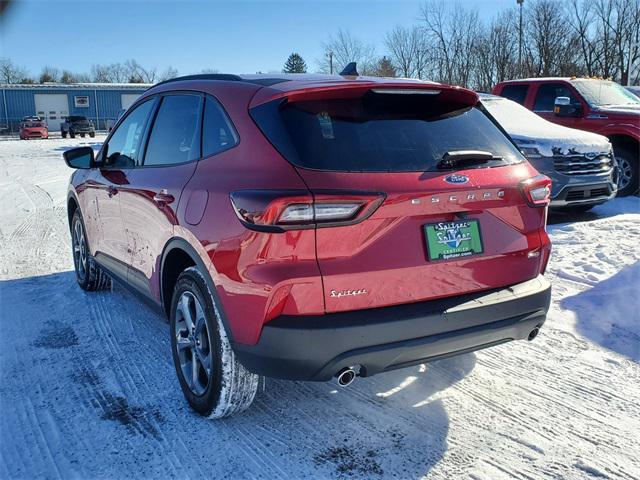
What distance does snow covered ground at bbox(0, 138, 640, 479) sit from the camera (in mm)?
2621

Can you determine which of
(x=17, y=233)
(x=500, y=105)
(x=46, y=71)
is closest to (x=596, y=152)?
(x=500, y=105)

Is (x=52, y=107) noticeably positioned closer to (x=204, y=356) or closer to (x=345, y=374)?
(x=204, y=356)

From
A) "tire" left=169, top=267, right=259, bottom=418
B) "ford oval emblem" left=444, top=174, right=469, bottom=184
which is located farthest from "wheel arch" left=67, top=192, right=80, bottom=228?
"ford oval emblem" left=444, top=174, right=469, bottom=184

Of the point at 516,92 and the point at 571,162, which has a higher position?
the point at 516,92

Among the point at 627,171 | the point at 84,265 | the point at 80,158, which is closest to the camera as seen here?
the point at 80,158

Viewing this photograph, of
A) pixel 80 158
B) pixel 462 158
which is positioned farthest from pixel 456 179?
pixel 80 158

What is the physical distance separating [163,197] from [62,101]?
59.1m

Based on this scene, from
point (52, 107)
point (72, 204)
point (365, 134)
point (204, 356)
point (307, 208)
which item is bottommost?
point (204, 356)

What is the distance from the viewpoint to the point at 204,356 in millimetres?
3010

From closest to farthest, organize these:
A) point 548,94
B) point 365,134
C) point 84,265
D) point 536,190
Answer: point 365,134, point 536,190, point 84,265, point 548,94

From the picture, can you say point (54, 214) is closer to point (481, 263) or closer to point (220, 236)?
point (220, 236)

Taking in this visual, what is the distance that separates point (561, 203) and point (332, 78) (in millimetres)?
5684

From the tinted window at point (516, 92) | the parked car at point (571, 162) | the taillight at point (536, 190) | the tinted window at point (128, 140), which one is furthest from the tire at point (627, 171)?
the tinted window at point (128, 140)

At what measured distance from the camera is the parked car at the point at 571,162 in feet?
24.8
